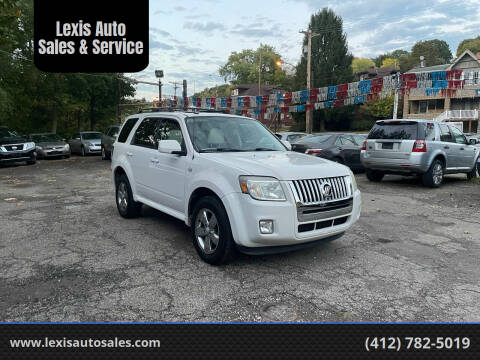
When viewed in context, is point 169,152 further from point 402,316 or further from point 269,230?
point 402,316

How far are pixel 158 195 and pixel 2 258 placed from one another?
2067 mm

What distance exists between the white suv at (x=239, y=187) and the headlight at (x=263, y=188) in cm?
1

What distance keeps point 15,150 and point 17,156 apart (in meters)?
0.28

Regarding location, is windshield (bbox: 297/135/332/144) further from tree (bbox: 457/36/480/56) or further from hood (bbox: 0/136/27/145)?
tree (bbox: 457/36/480/56)

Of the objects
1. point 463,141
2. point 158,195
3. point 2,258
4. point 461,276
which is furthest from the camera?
point 463,141

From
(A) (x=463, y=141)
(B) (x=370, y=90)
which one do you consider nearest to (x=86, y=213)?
(A) (x=463, y=141)

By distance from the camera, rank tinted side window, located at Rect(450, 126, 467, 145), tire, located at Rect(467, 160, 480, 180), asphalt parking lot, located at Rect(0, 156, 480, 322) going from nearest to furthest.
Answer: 1. asphalt parking lot, located at Rect(0, 156, 480, 322)
2. tinted side window, located at Rect(450, 126, 467, 145)
3. tire, located at Rect(467, 160, 480, 180)

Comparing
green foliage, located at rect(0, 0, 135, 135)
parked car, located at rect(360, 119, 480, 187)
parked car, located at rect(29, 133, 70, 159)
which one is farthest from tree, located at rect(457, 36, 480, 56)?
parked car, located at rect(29, 133, 70, 159)

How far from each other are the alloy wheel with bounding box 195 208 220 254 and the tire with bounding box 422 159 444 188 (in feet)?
25.6

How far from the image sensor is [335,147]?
479 inches

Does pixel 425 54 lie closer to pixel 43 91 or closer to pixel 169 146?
pixel 43 91

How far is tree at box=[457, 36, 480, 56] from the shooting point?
83.8 meters

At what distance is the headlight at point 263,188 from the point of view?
3.98m

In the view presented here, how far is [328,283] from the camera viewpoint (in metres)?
3.97
